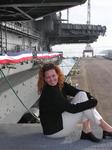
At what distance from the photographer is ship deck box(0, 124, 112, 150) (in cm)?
589

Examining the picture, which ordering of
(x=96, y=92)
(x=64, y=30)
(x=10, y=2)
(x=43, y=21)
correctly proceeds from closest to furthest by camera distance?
(x=10, y=2), (x=96, y=92), (x=43, y=21), (x=64, y=30)

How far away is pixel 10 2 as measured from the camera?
11.4 meters

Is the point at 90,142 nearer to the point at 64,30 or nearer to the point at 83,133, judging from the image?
the point at 83,133

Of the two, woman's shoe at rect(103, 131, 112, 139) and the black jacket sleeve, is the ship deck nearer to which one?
woman's shoe at rect(103, 131, 112, 139)

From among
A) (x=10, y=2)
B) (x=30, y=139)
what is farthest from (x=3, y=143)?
(x=10, y=2)

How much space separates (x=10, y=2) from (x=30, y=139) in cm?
597

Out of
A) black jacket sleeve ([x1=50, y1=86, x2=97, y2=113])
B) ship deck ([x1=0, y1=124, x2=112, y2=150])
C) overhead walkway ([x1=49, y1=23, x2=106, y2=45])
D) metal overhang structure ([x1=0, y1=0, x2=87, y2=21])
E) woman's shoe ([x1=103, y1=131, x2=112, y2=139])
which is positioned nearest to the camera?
black jacket sleeve ([x1=50, y1=86, x2=97, y2=113])

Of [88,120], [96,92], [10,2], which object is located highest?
[10,2]

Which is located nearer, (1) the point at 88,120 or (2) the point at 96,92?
(1) the point at 88,120

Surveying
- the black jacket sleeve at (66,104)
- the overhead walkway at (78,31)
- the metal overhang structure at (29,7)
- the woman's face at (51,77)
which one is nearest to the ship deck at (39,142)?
the black jacket sleeve at (66,104)

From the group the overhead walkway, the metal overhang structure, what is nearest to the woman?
the metal overhang structure

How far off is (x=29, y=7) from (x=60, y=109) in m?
7.18

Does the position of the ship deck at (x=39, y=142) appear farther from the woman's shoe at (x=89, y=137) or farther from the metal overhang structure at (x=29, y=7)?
the metal overhang structure at (x=29, y=7)

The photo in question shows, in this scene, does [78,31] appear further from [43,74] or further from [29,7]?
[43,74]
